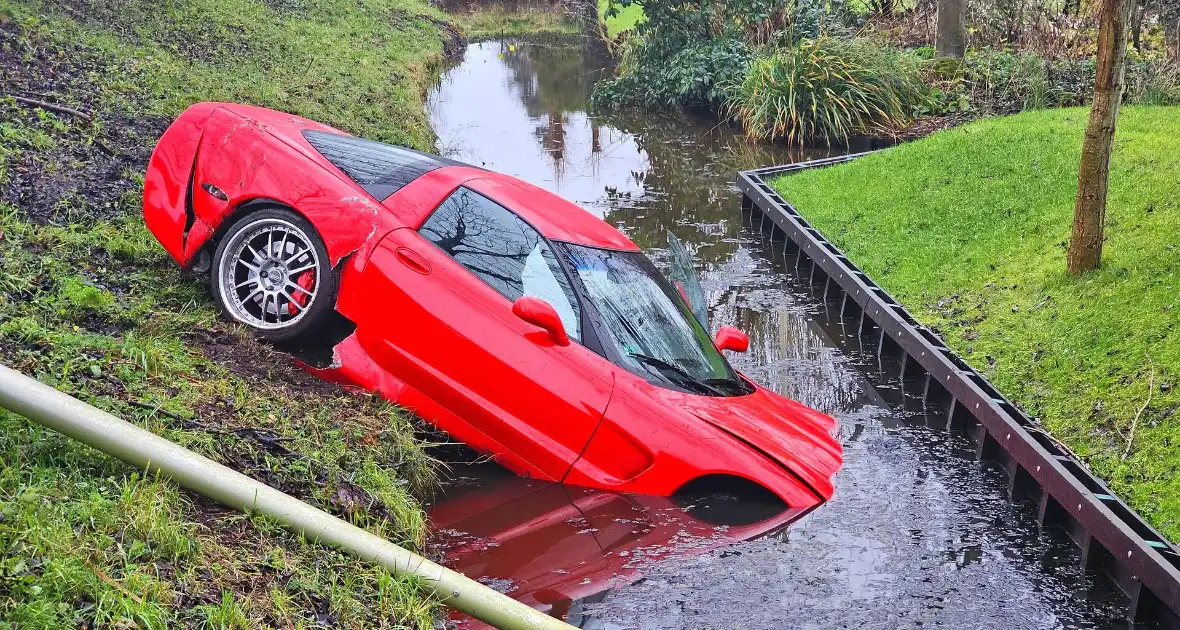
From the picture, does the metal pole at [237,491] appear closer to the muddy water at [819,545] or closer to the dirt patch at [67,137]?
the muddy water at [819,545]

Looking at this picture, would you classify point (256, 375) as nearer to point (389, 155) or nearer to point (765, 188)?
point (389, 155)

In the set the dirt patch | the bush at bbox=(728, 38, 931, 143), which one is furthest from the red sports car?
the bush at bbox=(728, 38, 931, 143)

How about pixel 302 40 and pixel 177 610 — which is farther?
pixel 302 40

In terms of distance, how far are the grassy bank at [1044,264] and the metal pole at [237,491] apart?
419 centimetres

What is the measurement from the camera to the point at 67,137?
9.65 meters

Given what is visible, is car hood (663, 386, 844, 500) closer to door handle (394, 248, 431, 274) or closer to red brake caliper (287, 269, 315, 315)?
door handle (394, 248, 431, 274)

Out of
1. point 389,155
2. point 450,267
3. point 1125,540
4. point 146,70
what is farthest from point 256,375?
point 146,70

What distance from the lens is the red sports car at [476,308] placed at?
243 inches

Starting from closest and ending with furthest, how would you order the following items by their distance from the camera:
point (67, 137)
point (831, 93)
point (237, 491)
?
point (237, 491) < point (67, 137) < point (831, 93)

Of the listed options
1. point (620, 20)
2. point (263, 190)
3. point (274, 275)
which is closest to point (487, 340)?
point (274, 275)

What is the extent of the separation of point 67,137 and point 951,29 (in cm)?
1589

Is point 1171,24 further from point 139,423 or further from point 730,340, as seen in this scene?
point 139,423

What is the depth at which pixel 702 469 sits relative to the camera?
6.11 meters

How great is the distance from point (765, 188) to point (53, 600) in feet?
40.3
